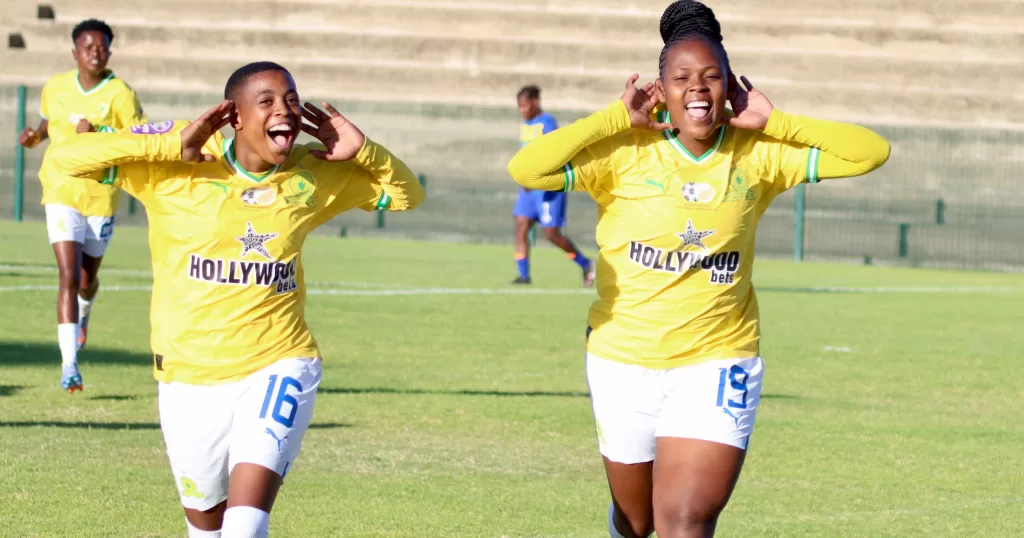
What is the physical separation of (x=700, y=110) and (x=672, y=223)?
1.32 feet

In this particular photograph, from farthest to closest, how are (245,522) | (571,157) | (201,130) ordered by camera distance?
(571,157) → (201,130) → (245,522)

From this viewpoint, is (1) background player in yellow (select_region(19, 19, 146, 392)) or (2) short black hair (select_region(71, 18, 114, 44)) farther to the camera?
(1) background player in yellow (select_region(19, 19, 146, 392))

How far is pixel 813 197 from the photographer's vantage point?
29.8 meters

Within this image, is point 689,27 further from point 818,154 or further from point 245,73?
point 245,73

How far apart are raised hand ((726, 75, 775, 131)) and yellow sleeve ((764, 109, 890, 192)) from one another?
15 cm

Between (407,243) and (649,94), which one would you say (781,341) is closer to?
(649,94)

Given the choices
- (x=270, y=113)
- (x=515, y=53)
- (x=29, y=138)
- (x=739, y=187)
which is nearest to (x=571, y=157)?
(x=739, y=187)

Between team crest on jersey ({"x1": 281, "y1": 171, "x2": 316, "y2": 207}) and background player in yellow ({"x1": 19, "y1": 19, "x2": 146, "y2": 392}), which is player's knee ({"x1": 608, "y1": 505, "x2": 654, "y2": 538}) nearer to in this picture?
team crest on jersey ({"x1": 281, "y1": 171, "x2": 316, "y2": 207})

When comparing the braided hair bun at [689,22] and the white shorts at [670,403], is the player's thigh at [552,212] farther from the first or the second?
the white shorts at [670,403]

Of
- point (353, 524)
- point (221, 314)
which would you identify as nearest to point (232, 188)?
point (221, 314)

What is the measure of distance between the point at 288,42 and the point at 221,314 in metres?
32.4

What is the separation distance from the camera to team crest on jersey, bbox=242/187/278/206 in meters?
5.58

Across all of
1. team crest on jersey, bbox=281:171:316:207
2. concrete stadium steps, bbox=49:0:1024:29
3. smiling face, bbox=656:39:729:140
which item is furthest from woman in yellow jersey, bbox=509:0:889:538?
concrete stadium steps, bbox=49:0:1024:29

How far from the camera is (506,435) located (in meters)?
9.59
